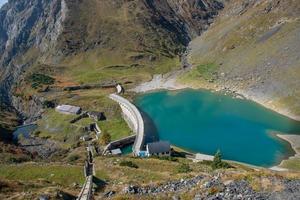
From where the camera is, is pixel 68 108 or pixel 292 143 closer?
pixel 292 143

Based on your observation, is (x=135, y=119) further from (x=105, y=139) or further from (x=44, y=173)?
(x=44, y=173)

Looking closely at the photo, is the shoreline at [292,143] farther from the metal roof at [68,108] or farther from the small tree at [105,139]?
the metal roof at [68,108]

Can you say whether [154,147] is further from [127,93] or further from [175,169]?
[127,93]

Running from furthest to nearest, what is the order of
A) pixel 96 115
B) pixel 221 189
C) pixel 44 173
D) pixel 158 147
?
1. pixel 96 115
2. pixel 158 147
3. pixel 44 173
4. pixel 221 189

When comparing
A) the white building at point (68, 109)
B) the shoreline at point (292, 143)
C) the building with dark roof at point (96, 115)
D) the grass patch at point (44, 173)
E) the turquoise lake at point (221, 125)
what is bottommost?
the white building at point (68, 109)

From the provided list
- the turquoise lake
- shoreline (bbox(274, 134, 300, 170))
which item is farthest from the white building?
shoreline (bbox(274, 134, 300, 170))

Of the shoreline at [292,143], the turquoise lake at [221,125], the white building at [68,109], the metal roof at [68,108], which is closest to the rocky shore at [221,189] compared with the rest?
the shoreline at [292,143]

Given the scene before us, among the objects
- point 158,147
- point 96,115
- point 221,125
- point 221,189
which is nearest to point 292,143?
point 221,125

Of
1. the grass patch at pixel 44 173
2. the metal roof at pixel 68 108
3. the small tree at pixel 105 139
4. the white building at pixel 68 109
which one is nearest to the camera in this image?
the grass patch at pixel 44 173
